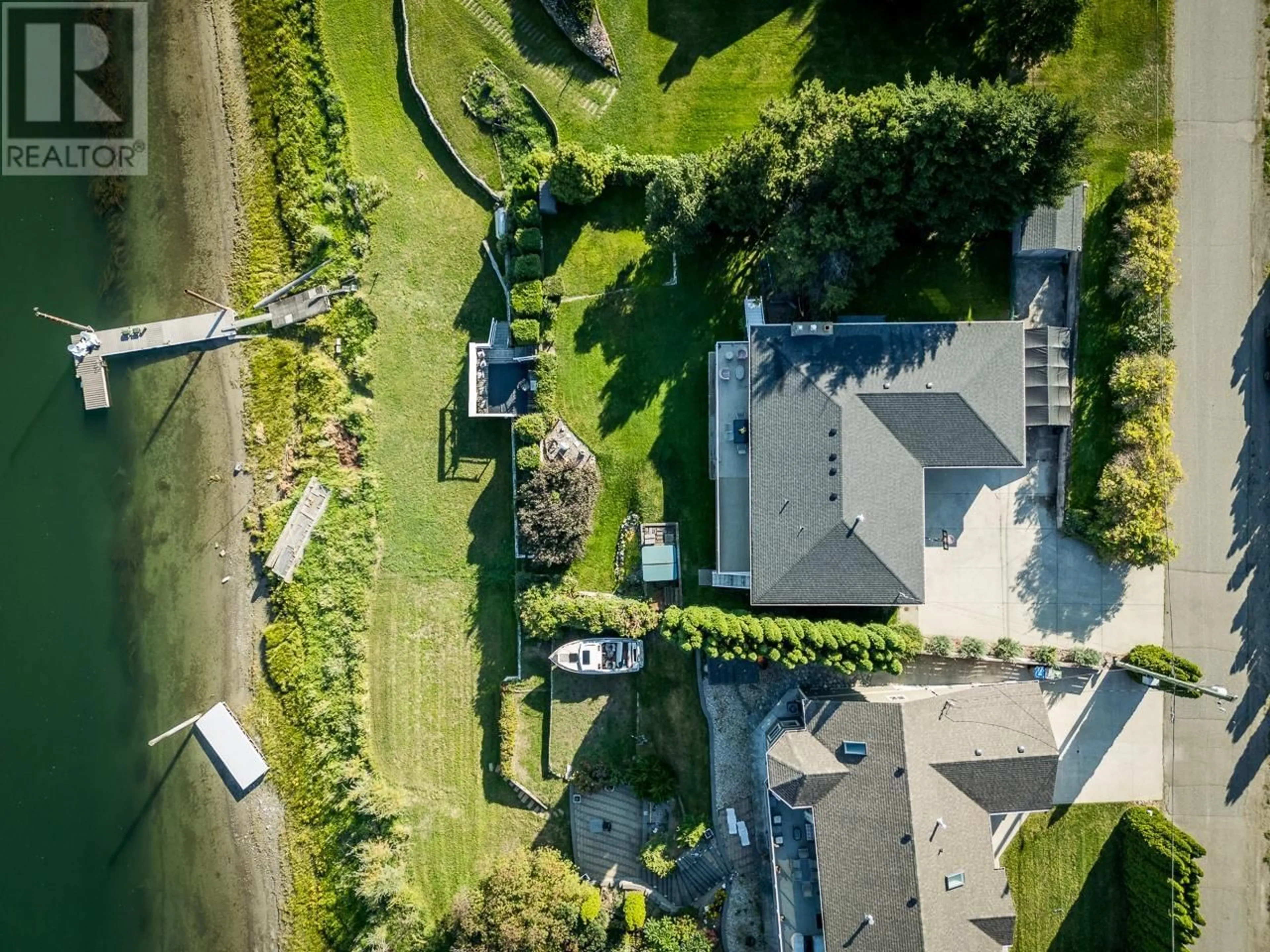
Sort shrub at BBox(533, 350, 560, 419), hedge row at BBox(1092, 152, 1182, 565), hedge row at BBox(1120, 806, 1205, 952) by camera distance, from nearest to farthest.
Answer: hedge row at BBox(1120, 806, 1205, 952) → hedge row at BBox(1092, 152, 1182, 565) → shrub at BBox(533, 350, 560, 419)

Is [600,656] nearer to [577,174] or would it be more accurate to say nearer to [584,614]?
[584,614]

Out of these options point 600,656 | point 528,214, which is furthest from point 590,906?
point 528,214

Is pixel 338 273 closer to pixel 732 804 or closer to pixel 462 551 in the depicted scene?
pixel 462 551

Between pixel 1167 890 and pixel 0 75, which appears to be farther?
pixel 0 75

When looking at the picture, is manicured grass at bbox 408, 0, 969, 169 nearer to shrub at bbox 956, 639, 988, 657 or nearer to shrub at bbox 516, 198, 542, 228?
shrub at bbox 516, 198, 542, 228

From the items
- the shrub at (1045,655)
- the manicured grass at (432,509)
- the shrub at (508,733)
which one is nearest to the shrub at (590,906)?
the manicured grass at (432,509)

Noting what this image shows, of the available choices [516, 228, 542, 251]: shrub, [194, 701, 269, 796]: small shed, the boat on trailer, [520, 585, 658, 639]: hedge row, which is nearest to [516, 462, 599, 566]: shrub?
[520, 585, 658, 639]: hedge row

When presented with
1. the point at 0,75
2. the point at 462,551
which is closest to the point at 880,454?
the point at 462,551

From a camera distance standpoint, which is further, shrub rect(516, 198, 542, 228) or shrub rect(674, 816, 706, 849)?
shrub rect(516, 198, 542, 228)
